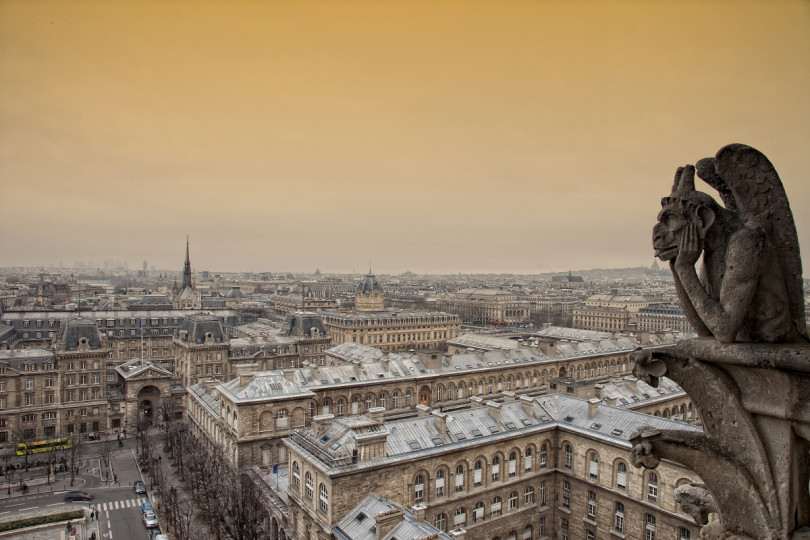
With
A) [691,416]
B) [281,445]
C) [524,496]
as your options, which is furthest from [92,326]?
[691,416]

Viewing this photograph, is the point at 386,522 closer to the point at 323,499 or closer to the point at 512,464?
the point at 323,499

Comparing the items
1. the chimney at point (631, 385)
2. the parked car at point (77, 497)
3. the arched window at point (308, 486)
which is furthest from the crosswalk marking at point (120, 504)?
the chimney at point (631, 385)

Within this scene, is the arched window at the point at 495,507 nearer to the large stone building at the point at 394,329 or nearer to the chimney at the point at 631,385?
the chimney at the point at 631,385

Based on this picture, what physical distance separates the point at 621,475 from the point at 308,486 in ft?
69.0

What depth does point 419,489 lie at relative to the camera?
3331 centimetres

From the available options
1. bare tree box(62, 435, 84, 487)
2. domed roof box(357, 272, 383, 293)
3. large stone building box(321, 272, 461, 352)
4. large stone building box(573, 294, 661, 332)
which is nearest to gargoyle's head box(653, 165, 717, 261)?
bare tree box(62, 435, 84, 487)

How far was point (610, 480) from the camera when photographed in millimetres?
35156

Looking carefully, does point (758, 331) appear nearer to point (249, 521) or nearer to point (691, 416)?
point (249, 521)

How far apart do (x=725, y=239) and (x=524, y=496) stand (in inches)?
1387

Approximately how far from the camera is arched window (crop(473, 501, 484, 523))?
34969mm

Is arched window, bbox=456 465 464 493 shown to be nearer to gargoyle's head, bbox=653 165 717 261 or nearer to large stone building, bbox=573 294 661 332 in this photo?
gargoyle's head, bbox=653 165 717 261

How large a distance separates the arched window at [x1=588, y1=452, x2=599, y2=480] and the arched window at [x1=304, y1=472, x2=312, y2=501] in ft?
65.2

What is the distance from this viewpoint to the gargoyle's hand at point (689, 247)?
6855 mm

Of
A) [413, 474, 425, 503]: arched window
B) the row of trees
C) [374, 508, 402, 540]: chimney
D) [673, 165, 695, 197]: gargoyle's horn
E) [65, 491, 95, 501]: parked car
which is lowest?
[65, 491, 95, 501]: parked car
